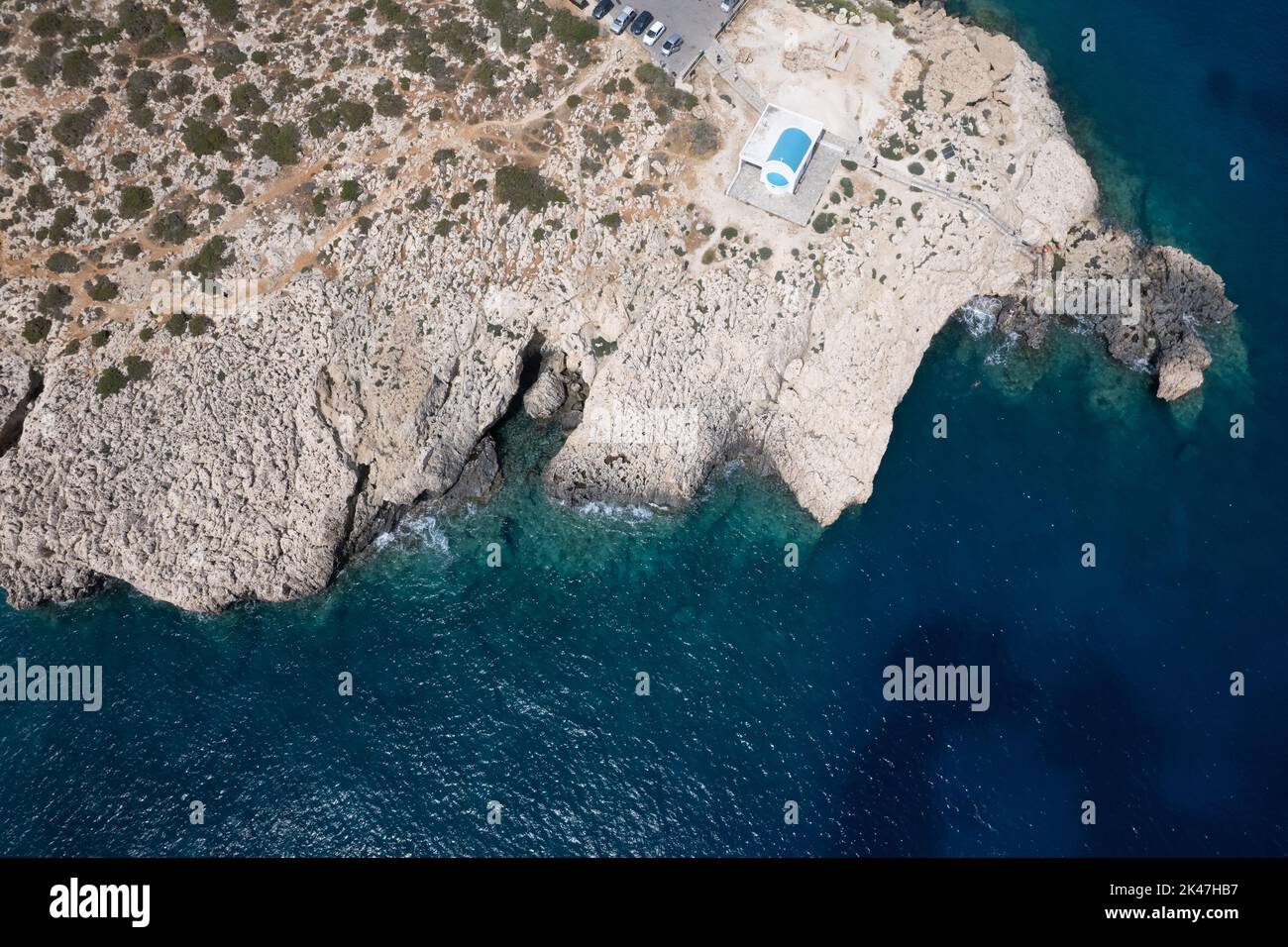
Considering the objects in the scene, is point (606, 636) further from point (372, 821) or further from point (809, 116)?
point (809, 116)

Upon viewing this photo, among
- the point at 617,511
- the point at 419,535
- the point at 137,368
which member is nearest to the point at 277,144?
the point at 137,368

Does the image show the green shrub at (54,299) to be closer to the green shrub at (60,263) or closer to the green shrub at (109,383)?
the green shrub at (60,263)

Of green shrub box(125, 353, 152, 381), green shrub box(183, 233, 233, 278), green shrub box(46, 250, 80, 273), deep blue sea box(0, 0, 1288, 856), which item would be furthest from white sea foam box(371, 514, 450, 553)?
green shrub box(46, 250, 80, 273)

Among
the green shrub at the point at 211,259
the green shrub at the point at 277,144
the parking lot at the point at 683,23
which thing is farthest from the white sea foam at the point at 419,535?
the parking lot at the point at 683,23

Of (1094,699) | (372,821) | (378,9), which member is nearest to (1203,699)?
(1094,699)

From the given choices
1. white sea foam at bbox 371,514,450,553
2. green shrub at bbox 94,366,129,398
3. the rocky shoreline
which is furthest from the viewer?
white sea foam at bbox 371,514,450,553

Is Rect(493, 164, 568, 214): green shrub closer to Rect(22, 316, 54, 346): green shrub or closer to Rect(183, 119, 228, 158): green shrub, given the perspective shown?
Rect(183, 119, 228, 158): green shrub
